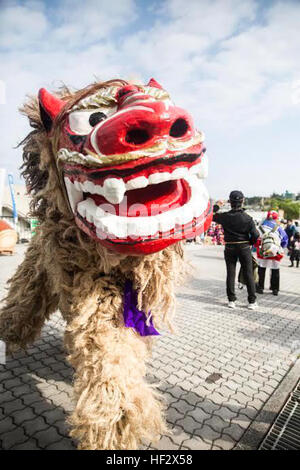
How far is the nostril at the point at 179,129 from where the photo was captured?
141cm

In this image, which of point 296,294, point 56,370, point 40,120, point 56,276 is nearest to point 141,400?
point 56,276

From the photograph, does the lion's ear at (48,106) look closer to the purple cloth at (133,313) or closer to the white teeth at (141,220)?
the white teeth at (141,220)

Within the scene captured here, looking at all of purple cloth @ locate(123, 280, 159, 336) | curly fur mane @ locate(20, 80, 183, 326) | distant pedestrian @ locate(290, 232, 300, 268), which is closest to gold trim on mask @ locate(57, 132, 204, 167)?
curly fur mane @ locate(20, 80, 183, 326)

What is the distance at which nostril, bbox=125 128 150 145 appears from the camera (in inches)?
52.4

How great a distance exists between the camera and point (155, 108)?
1275mm

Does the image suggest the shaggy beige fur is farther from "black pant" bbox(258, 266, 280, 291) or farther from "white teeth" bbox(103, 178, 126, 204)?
"black pant" bbox(258, 266, 280, 291)

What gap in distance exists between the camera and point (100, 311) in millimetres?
1619

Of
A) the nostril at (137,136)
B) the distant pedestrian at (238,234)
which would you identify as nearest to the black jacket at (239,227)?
the distant pedestrian at (238,234)

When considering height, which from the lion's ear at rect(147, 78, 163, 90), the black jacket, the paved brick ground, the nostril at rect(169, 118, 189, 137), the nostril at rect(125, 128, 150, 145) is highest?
the lion's ear at rect(147, 78, 163, 90)

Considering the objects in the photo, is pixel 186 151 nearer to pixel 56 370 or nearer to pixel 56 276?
pixel 56 276

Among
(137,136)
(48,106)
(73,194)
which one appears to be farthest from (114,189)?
(48,106)

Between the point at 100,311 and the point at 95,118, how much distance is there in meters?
1.01

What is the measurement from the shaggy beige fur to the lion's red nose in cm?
48
